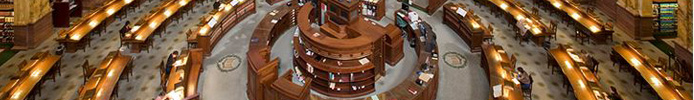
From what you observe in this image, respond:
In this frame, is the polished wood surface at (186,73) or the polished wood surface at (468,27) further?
the polished wood surface at (468,27)

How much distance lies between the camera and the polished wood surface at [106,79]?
11.6 meters

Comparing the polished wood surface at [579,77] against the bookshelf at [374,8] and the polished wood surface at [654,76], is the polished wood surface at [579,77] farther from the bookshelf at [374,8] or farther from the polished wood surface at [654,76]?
the bookshelf at [374,8]

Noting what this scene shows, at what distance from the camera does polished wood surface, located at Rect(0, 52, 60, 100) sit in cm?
1152

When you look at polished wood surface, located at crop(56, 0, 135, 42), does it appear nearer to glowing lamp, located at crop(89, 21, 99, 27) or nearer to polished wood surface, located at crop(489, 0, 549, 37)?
glowing lamp, located at crop(89, 21, 99, 27)

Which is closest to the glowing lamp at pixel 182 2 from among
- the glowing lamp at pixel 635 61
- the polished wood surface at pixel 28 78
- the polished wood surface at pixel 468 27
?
the polished wood surface at pixel 28 78

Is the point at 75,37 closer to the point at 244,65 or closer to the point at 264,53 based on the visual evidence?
the point at 244,65

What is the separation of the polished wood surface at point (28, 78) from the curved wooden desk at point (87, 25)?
4.97 feet

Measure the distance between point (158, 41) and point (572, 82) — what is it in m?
12.0

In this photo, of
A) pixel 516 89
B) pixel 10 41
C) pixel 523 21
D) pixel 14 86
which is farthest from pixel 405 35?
pixel 10 41

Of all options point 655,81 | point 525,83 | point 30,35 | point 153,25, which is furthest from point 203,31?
point 655,81

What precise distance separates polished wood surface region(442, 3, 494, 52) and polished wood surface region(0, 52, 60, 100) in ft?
37.3

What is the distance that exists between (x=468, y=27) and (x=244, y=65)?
6.77 metres

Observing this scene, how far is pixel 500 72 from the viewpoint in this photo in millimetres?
12914

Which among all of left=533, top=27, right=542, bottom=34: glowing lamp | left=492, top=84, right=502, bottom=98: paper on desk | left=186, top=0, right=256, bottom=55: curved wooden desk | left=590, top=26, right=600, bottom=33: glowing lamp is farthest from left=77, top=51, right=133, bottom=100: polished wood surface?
left=590, top=26, right=600, bottom=33: glowing lamp
